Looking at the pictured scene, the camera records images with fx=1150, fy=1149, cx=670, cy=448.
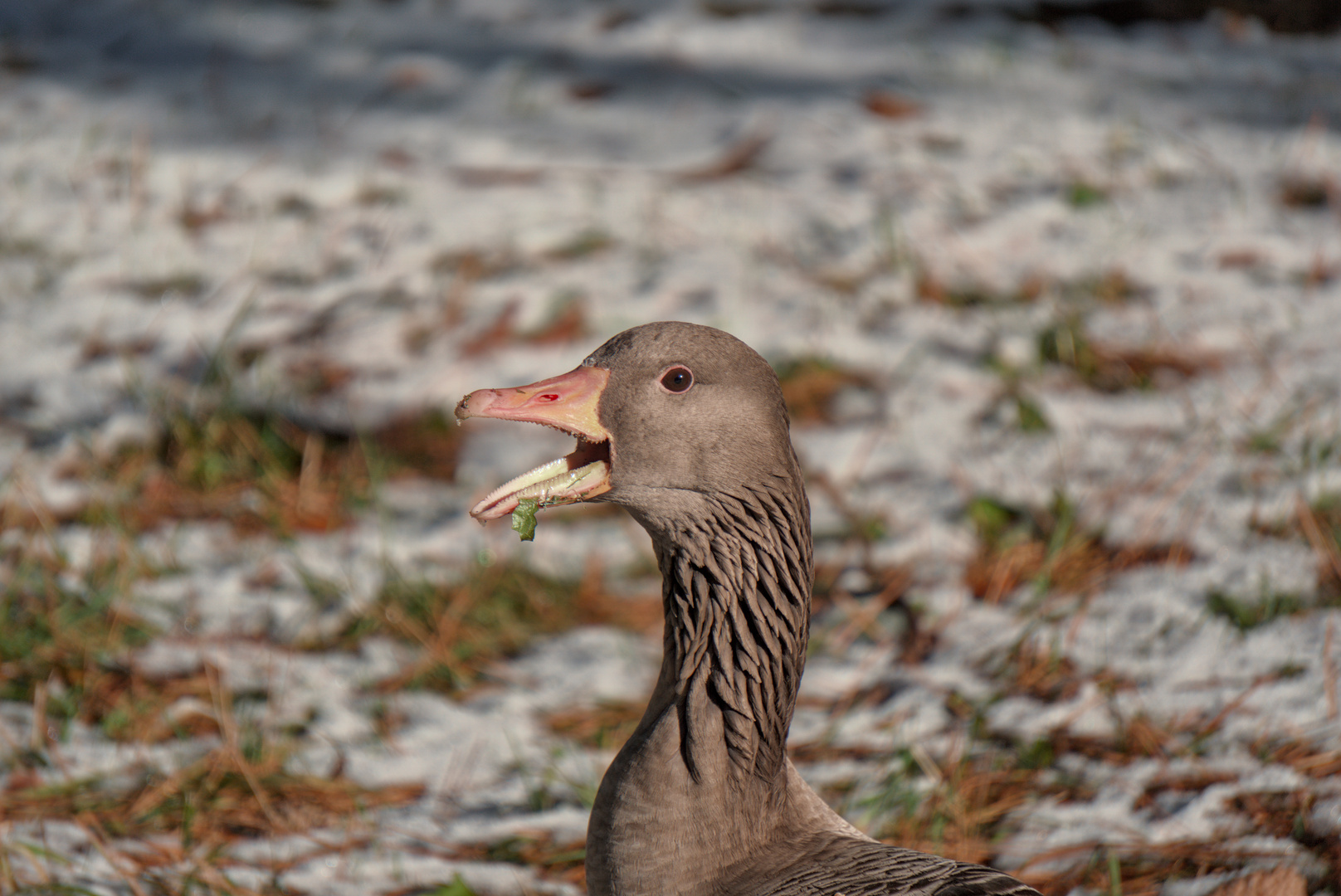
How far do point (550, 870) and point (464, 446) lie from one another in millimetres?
2265

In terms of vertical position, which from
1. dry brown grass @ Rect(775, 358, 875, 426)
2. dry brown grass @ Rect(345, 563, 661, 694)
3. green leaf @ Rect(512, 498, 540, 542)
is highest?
green leaf @ Rect(512, 498, 540, 542)

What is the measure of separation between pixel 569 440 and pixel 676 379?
7.86ft

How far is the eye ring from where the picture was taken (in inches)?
100.0

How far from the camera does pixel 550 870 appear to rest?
10.2 feet

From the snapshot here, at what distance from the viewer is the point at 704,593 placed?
261 cm

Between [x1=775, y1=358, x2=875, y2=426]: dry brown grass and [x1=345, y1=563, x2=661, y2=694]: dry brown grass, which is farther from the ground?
[x1=775, y1=358, x2=875, y2=426]: dry brown grass

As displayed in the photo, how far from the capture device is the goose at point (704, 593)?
2471mm

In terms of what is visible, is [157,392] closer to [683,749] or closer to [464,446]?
[464,446]

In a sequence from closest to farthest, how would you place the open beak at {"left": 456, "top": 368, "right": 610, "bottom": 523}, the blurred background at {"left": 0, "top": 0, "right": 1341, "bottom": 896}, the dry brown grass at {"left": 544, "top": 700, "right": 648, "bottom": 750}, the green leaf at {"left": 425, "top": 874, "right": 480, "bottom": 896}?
1. the open beak at {"left": 456, "top": 368, "right": 610, "bottom": 523}
2. the green leaf at {"left": 425, "top": 874, "right": 480, "bottom": 896}
3. the blurred background at {"left": 0, "top": 0, "right": 1341, "bottom": 896}
4. the dry brown grass at {"left": 544, "top": 700, "right": 648, "bottom": 750}

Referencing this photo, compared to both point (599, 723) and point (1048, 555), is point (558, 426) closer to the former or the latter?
point (599, 723)

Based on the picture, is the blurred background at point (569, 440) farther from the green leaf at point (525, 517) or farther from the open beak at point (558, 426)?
the open beak at point (558, 426)

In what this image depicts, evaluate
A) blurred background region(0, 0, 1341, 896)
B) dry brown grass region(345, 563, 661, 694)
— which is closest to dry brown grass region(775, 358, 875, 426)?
blurred background region(0, 0, 1341, 896)

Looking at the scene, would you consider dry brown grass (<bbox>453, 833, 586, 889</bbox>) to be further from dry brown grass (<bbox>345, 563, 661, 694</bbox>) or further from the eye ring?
the eye ring

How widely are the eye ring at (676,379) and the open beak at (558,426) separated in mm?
124
